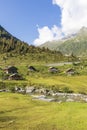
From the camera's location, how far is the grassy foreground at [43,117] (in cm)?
5081

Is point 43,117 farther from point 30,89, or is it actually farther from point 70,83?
point 70,83

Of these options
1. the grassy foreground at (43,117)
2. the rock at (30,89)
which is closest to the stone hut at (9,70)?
the rock at (30,89)

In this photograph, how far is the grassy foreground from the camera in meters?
50.8

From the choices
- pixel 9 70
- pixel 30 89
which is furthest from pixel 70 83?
pixel 9 70

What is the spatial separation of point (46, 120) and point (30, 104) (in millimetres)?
22107

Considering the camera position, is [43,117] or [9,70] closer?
[43,117]

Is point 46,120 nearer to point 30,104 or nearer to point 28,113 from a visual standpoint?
point 28,113

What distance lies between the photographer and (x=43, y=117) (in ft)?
190

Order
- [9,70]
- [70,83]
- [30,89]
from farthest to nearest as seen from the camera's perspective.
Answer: [9,70] < [70,83] < [30,89]

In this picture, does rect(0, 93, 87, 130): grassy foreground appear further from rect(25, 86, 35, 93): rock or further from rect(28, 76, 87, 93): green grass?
rect(28, 76, 87, 93): green grass

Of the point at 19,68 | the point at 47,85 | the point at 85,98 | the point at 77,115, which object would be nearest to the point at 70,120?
the point at 77,115

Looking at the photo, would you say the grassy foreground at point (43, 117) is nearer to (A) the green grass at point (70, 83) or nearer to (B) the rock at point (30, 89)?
(B) the rock at point (30, 89)

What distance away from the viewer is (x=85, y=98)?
93875mm

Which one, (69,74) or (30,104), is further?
(69,74)
